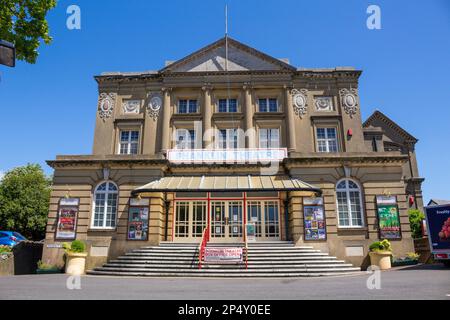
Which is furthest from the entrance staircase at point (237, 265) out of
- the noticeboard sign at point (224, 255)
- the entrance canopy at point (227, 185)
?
the entrance canopy at point (227, 185)

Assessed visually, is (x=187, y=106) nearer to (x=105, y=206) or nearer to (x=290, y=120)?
(x=290, y=120)

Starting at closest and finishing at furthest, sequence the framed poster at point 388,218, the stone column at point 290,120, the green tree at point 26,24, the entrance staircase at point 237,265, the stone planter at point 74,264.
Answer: the green tree at point 26,24 → the entrance staircase at point 237,265 → the stone planter at point 74,264 → the framed poster at point 388,218 → the stone column at point 290,120

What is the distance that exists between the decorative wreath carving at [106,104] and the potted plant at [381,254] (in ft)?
69.8

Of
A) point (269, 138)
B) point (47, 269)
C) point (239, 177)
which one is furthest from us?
point (269, 138)

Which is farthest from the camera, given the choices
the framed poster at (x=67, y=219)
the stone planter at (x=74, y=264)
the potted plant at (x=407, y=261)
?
the framed poster at (x=67, y=219)

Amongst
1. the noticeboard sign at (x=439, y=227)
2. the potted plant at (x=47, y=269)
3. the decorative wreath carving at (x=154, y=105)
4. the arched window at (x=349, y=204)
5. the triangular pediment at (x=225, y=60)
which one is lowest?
the potted plant at (x=47, y=269)

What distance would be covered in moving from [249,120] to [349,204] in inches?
388

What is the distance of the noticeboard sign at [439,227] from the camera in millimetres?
15484

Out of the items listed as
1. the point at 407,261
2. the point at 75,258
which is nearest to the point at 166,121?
the point at 75,258

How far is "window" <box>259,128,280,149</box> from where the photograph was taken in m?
24.2

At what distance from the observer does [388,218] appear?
1827 cm

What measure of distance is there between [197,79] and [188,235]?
12784mm

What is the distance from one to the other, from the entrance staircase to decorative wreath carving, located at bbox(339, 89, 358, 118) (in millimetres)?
12469

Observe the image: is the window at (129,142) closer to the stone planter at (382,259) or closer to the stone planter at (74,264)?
the stone planter at (74,264)
